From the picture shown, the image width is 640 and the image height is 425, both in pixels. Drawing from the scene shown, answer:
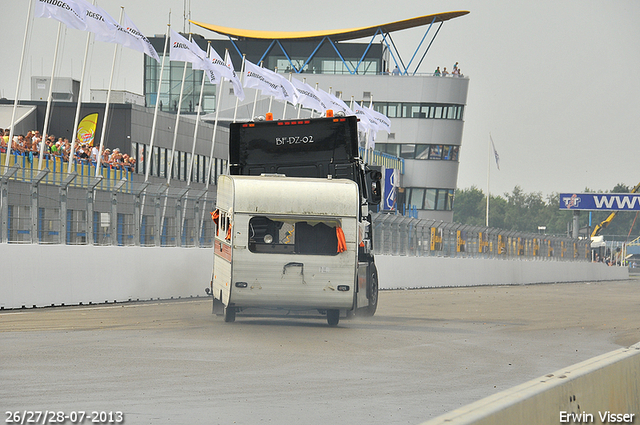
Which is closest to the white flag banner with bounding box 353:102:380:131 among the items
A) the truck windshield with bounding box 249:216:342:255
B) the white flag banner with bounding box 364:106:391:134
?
the white flag banner with bounding box 364:106:391:134

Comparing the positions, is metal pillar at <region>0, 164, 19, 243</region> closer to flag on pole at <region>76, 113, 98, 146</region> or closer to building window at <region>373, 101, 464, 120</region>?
flag on pole at <region>76, 113, 98, 146</region>

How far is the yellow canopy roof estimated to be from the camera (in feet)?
273

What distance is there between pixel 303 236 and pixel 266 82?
83.1 feet

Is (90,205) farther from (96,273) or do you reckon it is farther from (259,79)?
(259,79)

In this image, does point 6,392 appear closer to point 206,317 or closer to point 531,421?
point 531,421

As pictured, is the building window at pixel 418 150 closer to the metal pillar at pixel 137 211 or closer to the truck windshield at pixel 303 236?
the metal pillar at pixel 137 211

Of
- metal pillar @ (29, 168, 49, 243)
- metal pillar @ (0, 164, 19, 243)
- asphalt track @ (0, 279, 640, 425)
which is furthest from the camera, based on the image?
metal pillar @ (29, 168, 49, 243)

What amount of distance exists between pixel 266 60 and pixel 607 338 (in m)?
78.2

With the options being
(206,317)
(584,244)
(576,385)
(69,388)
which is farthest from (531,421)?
(584,244)

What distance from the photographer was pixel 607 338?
52.7ft

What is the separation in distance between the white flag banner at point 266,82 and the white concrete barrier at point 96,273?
1587cm

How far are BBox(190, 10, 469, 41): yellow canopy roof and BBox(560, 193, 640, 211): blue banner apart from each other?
65.1 ft

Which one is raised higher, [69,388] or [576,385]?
[576,385]

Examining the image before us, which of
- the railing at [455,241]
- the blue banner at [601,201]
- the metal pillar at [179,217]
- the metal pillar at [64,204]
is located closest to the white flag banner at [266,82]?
the railing at [455,241]
